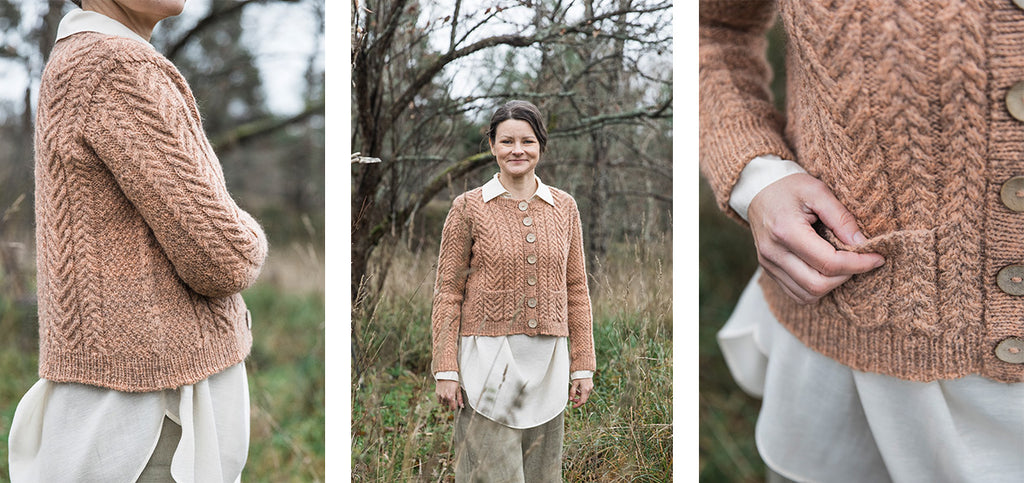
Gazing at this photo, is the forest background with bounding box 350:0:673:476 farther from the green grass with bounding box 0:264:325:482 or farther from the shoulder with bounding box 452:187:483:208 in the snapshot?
the green grass with bounding box 0:264:325:482

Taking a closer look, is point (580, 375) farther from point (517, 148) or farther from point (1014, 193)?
point (1014, 193)

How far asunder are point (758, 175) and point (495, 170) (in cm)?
52

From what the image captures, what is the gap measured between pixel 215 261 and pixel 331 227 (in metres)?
0.25

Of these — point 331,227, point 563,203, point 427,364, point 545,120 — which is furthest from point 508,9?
point 427,364

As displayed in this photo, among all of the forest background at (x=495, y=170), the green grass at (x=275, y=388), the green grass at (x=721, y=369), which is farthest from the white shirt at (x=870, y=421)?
the green grass at (x=275, y=388)

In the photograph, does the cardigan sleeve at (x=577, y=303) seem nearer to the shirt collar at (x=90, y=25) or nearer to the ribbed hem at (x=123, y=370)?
the ribbed hem at (x=123, y=370)

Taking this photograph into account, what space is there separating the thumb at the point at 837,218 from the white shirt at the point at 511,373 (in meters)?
0.49

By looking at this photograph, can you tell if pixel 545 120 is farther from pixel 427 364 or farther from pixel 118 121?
→ pixel 118 121

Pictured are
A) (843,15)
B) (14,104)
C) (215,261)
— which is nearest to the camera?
(843,15)

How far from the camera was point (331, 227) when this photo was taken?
4.56 ft

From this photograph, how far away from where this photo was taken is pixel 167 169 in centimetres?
117

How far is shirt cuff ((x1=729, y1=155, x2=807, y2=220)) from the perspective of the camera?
129 centimetres

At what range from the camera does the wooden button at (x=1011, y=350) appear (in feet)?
3.66

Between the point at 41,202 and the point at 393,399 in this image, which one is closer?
the point at 41,202
